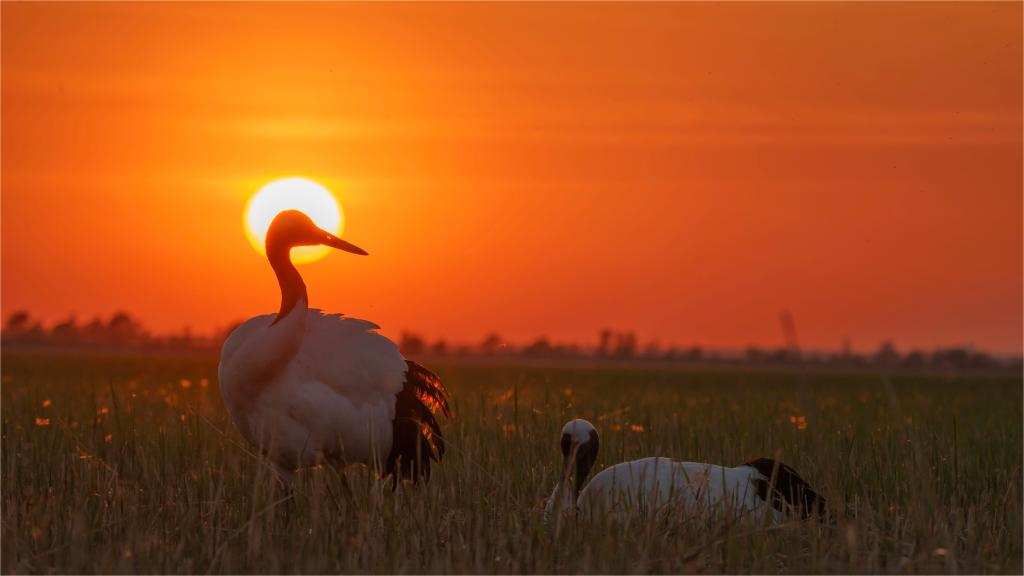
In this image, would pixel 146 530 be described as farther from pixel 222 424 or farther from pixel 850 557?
pixel 222 424

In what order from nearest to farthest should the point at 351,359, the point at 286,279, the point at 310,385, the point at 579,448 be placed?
1. the point at 579,448
2. the point at 310,385
3. the point at 351,359
4. the point at 286,279

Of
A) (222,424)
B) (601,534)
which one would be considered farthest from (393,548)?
(222,424)

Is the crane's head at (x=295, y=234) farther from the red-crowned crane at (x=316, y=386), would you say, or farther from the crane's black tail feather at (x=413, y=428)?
the crane's black tail feather at (x=413, y=428)

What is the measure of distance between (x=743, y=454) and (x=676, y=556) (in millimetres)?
4746

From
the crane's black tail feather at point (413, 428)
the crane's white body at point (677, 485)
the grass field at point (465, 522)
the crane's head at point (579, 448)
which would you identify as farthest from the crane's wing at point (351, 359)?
the crane's white body at point (677, 485)

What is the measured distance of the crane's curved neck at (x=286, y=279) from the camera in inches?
341

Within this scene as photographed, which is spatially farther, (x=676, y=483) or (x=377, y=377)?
(x=377, y=377)

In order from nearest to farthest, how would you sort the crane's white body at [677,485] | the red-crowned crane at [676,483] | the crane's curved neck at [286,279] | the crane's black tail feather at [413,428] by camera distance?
the crane's white body at [677,485], the red-crowned crane at [676,483], the crane's curved neck at [286,279], the crane's black tail feather at [413,428]

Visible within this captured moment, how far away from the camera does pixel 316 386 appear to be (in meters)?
8.45

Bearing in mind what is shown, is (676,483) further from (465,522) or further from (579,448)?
(465,522)

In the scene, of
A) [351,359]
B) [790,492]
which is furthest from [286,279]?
[790,492]

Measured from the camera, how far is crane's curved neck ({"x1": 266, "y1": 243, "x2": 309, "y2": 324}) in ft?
28.4

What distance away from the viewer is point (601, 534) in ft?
19.3

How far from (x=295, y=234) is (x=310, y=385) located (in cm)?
129
